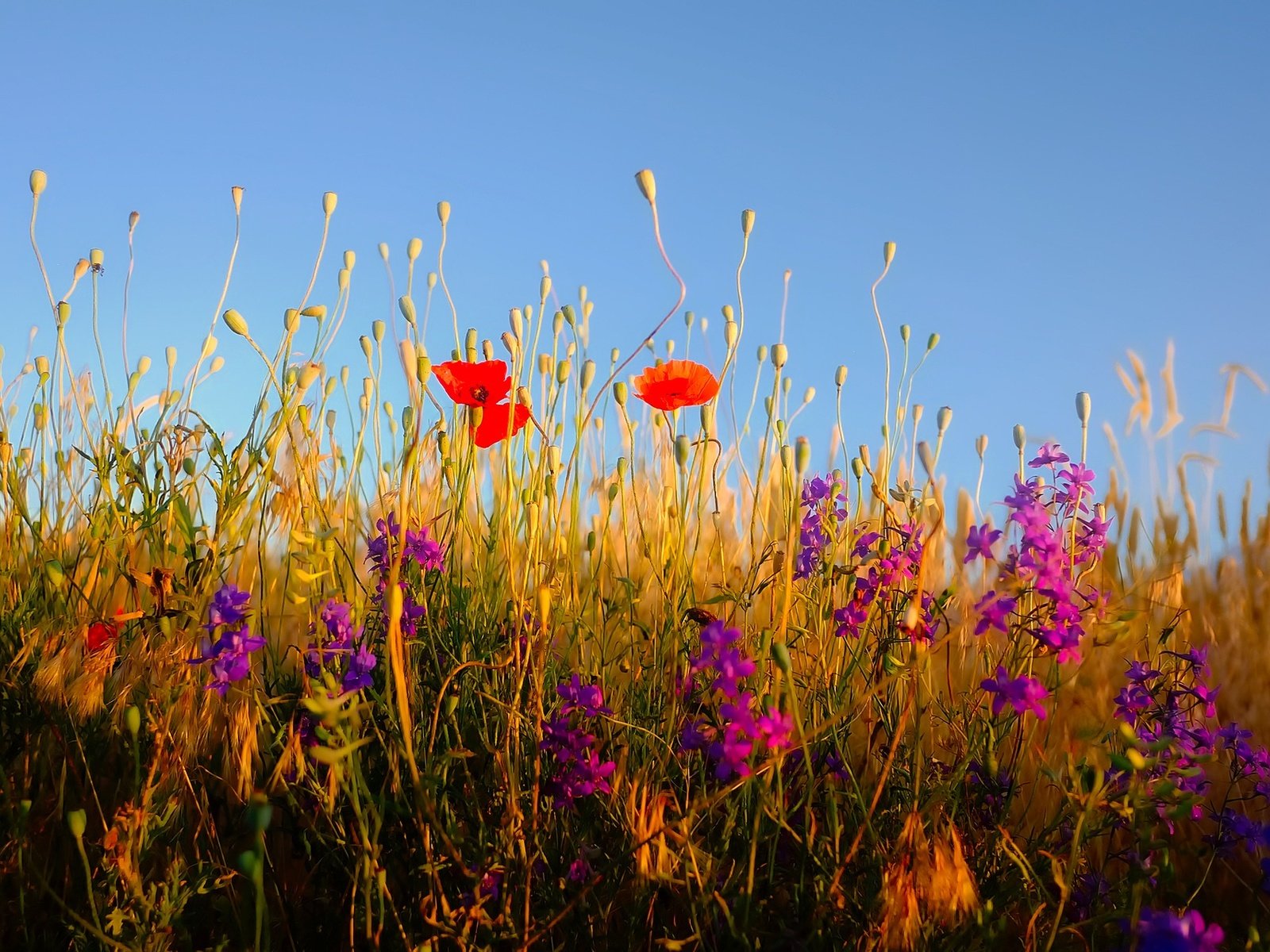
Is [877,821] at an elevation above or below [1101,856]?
above

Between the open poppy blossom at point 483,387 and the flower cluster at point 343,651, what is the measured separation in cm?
45

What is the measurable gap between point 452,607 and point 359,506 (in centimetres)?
41

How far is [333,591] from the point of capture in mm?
2002

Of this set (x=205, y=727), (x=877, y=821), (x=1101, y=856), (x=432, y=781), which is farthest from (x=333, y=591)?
(x=1101, y=856)

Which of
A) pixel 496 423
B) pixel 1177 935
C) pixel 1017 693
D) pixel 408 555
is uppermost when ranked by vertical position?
pixel 496 423

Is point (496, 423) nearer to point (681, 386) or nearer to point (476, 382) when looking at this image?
point (476, 382)

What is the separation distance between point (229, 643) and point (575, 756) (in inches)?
17.4

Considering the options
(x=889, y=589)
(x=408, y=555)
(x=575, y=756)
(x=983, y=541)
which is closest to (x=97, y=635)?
(x=408, y=555)

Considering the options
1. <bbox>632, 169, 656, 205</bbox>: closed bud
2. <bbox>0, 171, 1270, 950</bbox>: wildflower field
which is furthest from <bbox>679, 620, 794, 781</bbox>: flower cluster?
<bbox>632, 169, 656, 205</bbox>: closed bud

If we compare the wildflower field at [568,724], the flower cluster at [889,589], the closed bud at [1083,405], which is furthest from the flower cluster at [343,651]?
the closed bud at [1083,405]

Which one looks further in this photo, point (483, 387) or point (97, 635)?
point (483, 387)

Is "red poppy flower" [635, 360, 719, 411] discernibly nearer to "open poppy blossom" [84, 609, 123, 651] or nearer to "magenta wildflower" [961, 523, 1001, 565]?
"magenta wildflower" [961, 523, 1001, 565]

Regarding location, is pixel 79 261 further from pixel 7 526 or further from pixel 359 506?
pixel 359 506

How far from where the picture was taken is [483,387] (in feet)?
5.99
